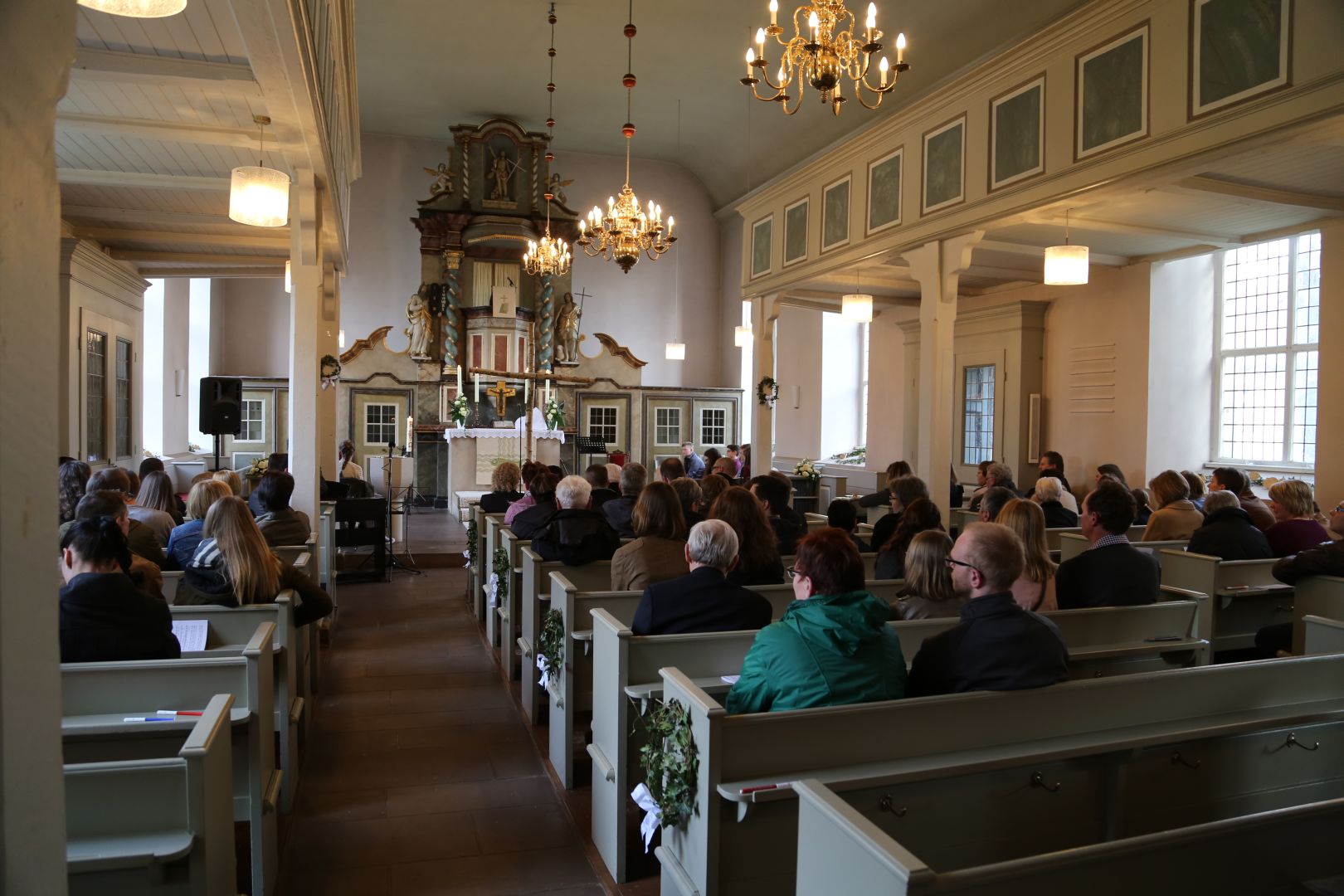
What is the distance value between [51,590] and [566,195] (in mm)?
15906

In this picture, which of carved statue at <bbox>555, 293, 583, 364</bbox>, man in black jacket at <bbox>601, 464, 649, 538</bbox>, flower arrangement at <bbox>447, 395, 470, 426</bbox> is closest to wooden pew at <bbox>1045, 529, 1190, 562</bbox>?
man in black jacket at <bbox>601, 464, 649, 538</bbox>

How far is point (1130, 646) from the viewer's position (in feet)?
12.1

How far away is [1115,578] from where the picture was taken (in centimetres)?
380

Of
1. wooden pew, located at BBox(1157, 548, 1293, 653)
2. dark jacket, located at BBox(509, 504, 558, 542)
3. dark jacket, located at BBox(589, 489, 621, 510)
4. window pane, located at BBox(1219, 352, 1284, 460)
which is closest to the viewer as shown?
wooden pew, located at BBox(1157, 548, 1293, 653)

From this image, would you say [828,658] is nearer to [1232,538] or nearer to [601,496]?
[1232,538]

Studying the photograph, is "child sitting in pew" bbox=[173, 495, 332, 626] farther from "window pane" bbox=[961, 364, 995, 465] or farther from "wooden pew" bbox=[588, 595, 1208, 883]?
"window pane" bbox=[961, 364, 995, 465]

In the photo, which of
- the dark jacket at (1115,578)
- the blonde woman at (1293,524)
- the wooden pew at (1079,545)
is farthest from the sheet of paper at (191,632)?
the blonde woman at (1293,524)

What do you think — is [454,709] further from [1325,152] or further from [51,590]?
[1325,152]

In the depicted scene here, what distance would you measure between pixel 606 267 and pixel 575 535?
488 inches

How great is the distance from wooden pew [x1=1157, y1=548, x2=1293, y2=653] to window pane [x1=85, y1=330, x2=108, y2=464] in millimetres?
8756

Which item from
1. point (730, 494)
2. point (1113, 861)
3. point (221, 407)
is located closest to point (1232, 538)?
point (730, 494)

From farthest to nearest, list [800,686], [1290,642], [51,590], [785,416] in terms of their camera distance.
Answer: [785,416] < [1290,642] < [800,686] < [51,590]

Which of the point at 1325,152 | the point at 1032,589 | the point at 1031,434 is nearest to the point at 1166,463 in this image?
the point at 1031,434

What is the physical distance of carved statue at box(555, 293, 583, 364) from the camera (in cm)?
1552
